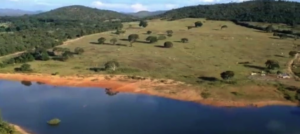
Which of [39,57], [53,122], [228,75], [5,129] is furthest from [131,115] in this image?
[39,57]

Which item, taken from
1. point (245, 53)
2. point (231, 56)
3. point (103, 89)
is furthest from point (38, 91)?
point (245, 53)

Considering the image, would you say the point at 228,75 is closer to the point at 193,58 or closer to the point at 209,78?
the point at 209,78

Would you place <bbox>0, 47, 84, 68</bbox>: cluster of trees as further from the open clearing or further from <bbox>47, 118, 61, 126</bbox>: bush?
<bbox>47, 118, 61, 126</bbox>: bush

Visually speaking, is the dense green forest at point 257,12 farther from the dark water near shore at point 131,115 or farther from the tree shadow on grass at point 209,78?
the dark water near shore at point 131,115

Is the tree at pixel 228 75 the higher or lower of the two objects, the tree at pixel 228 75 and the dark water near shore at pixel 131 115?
the higher

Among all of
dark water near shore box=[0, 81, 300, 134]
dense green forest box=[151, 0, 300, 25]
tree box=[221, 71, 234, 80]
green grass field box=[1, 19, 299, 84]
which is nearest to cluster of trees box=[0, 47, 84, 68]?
green grass field box=[1, 19, 299, 84]

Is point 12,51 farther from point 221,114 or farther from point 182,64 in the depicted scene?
point 221,114

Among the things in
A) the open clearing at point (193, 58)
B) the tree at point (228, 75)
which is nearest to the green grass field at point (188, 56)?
the open clearing at point (193, 58)
